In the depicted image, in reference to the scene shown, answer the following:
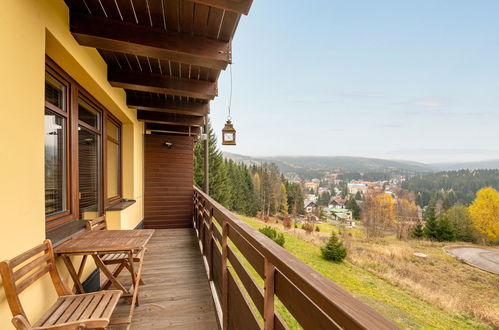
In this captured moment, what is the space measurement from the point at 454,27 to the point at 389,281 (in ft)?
87.4

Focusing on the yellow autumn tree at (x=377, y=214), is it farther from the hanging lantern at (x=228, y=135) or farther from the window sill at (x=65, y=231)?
the window sill at (x=65, y=231)

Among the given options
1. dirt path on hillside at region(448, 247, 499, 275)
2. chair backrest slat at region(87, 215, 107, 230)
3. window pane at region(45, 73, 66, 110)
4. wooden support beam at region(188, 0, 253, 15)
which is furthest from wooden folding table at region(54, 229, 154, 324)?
dirt path on hillside at region(448, 247, 499, 275)

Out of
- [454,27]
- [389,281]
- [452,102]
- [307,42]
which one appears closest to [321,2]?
[307,42]

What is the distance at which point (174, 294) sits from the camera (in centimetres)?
264

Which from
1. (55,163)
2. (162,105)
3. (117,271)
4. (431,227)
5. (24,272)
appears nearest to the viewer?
(24,272)

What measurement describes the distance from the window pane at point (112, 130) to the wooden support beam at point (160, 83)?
1195 millimetres

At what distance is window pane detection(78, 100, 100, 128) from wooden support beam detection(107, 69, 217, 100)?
438 mm

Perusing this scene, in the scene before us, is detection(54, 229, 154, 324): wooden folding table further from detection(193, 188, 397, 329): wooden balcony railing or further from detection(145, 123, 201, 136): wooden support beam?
detection(145, 123, 201, 136): wooden support beam

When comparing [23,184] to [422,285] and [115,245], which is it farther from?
[422,285]

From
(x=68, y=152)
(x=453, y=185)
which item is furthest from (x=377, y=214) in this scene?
(x=68, y=152)

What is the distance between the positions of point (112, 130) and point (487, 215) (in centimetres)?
3249

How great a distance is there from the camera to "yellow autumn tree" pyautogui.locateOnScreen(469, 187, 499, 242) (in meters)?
21.6

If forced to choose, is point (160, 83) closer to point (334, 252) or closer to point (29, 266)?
point (29, 266)

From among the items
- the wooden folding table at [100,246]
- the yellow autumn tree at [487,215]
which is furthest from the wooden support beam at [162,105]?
the yellow autumn tree at [487,215]
